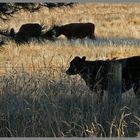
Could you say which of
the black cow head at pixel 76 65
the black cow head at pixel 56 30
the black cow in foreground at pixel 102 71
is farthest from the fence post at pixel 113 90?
the black cow head at pixel 56 30

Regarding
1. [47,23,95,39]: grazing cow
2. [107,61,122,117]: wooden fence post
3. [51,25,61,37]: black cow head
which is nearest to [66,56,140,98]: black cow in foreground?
[107,61,122,117]: wooden fence post

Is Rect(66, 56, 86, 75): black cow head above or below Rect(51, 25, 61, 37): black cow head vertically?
below

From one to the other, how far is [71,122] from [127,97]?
1.22 metres

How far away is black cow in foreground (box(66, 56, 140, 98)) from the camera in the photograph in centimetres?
709

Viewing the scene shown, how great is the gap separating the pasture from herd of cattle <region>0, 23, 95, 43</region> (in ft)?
0.29

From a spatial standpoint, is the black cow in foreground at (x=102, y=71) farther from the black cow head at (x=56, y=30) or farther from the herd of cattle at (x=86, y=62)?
the black cow head at (x=56, y=30)

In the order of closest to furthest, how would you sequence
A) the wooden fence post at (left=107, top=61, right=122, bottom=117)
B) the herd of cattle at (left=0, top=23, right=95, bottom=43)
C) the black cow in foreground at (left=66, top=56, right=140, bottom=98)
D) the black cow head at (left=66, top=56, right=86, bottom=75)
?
the wooden fence post at (left=107, top=61, right=122, bottom=117) → the black cow in foreground at (left=66, top=56, right=140, bottom=98) → the black cow head at (left=66, top=56, right=86, bottom=75) → the herd of cattle at (left=0, top=23, right=95, bottom=43)

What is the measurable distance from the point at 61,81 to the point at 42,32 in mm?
2761

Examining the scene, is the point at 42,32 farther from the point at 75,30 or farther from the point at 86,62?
the point at 86,62

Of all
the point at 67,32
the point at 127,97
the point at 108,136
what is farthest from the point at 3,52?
the point at 108,136

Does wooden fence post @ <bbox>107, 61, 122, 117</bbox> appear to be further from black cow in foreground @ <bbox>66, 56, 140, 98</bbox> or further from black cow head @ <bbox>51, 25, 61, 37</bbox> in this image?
black cow head @ <bbox>51, 25, 61, 37</bbox>

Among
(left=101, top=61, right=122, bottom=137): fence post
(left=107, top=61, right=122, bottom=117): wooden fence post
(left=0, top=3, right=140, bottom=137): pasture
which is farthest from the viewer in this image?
(left=107, top=61, right=122, bottom=117): wooden fence post

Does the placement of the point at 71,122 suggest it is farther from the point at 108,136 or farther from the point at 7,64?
the point at 7,64

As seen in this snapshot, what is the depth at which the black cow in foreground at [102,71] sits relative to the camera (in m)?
7.09
